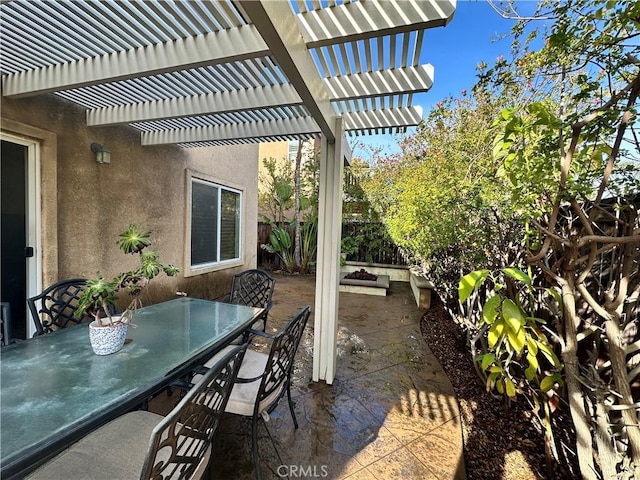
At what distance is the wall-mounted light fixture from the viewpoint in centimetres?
356

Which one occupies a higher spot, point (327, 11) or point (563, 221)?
point (327, 11)

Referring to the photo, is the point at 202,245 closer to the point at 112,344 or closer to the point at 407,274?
the point at 112,344

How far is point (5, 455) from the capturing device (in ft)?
3.22

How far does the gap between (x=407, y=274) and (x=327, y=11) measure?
26.0ft

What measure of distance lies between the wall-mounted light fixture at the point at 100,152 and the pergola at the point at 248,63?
270 mm

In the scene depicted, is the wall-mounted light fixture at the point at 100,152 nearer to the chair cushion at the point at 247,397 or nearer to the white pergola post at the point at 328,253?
the white pergola post at the point at 328,253

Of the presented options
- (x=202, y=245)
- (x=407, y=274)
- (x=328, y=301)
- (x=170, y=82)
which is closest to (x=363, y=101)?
(x=170, y=82)

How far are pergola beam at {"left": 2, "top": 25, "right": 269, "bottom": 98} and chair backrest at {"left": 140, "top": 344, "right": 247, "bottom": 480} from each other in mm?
2004

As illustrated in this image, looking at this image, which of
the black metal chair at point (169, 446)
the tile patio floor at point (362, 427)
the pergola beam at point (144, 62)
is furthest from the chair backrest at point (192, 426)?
the pergola beam at point (144, 62)

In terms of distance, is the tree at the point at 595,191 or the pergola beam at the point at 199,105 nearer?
the tree at the point at 595,191

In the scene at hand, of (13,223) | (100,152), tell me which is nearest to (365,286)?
(100,152)

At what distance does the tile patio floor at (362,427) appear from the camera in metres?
→ 1.92

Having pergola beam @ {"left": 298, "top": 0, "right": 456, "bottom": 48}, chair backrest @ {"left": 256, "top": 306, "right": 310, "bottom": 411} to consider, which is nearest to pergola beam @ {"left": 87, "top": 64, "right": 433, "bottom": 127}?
pergola beam @ {"left": 298, "top": 0, "right": 456, "bottom": 48}

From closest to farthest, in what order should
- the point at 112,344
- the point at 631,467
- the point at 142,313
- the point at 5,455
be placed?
the point at 5,455, the point at 631,467, the point at 112,344, the point at 142,313
